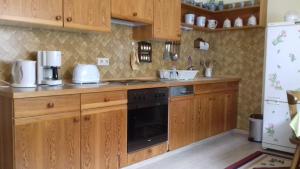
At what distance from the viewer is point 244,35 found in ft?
13.8

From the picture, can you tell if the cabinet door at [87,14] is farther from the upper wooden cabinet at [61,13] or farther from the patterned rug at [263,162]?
the patterned rug at [263,162]

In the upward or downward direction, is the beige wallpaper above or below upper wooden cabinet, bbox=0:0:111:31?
below

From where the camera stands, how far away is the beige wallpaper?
2422 mm

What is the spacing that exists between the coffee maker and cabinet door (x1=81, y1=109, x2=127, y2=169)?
→ 0.48 m

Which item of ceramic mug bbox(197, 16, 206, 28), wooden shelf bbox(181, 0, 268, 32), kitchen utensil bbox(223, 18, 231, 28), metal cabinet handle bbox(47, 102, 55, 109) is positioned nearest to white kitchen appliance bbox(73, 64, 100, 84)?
metal cabinet handle bbox(47, 102, 55, 109)

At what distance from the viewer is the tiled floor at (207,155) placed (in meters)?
2.90

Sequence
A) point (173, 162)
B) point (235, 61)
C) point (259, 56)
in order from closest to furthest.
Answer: point (173, 162)
point (259, 56)
point (235, 61)

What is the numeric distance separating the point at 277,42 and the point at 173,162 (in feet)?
6.24

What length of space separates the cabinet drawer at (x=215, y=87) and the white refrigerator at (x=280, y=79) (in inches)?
25.1

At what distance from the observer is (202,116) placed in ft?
11.6

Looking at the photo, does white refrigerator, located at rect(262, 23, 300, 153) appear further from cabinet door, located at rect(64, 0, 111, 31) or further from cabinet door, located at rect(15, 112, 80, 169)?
cabinet door, located at rect(15, 112, 80, 169)

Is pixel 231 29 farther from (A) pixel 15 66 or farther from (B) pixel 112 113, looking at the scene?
(A) pixel 15 66

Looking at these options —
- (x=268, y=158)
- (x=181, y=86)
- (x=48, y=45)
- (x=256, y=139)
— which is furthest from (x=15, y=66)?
(x=256, y=139)

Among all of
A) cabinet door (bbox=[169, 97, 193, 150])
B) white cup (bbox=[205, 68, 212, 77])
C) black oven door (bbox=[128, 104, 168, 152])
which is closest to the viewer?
black oven door (bbox=[128, 104, 168, 152])
